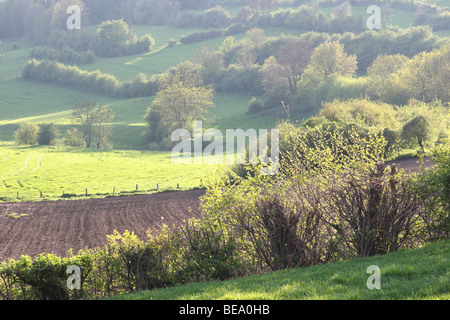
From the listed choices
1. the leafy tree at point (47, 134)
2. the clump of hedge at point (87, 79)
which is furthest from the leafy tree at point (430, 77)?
the clump of hedge at point (87, 79)

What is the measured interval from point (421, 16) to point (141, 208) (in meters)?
99.0

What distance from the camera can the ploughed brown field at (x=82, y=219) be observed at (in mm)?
23222

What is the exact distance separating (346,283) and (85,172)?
131 feet

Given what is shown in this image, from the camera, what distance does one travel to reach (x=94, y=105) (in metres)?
67.4

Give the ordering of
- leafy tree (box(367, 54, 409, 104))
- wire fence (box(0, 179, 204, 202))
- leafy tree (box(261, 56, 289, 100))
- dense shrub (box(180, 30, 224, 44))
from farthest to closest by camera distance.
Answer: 1. dense shrub (box(180, 30, 224, 44))
2. leafy tree (box(261, 56, 289, 100))
3. leafy tree (box(367, 54, 409, 104))
4. wire fence (box(0, 179, 204, 202))

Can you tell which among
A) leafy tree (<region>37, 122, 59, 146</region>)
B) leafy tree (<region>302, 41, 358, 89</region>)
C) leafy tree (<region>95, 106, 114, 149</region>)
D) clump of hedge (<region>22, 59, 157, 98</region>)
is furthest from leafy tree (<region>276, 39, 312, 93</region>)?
leafy tree (<region>37, 122, 59, 146</region>)

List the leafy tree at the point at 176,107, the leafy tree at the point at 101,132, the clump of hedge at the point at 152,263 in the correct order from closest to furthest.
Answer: the clump of hedge at the point at 152,263 < the leafy tree at the point at 176,107 < the leafy tree at the point at 101,132

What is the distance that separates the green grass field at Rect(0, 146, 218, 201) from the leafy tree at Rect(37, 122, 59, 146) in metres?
4.81

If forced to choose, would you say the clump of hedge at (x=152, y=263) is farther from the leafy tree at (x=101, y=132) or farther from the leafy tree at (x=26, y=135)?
the leafy tree at (x=101, y=132)

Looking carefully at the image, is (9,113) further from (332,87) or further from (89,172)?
(332,87)

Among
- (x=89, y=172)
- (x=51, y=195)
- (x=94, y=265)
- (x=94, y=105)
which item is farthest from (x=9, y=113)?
(x=94, y=265)

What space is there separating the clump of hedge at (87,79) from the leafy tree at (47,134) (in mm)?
35483

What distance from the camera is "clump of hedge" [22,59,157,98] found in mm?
96062

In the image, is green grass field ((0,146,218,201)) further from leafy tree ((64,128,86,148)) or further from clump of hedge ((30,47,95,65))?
clump of hedge ((30,47,95,65))
